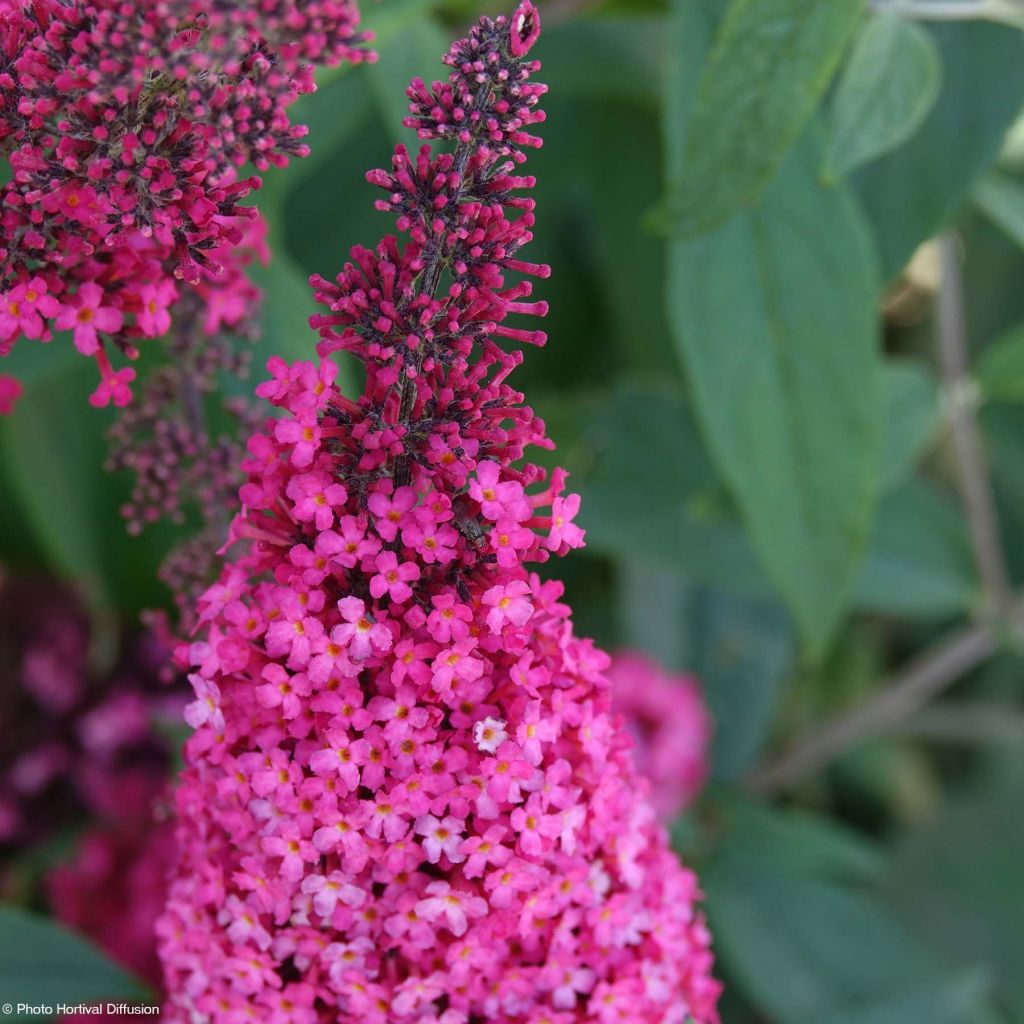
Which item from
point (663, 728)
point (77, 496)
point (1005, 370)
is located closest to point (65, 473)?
point (77, 496)

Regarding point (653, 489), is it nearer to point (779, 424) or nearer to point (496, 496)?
point (779, 424)

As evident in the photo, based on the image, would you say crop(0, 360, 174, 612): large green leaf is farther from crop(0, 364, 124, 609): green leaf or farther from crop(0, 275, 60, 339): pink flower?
crop(0, 275, 60, 339): pink flower

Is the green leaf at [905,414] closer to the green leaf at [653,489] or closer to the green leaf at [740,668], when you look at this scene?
the green leaf at [653,489]

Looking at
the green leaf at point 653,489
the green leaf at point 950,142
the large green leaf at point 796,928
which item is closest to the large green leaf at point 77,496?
the green leaf at point 653,489

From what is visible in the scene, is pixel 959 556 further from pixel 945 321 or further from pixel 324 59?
pixel 324 59

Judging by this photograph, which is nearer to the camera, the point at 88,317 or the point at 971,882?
the point at 88,317

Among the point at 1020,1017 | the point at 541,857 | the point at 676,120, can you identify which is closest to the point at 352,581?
the point at 541,857
